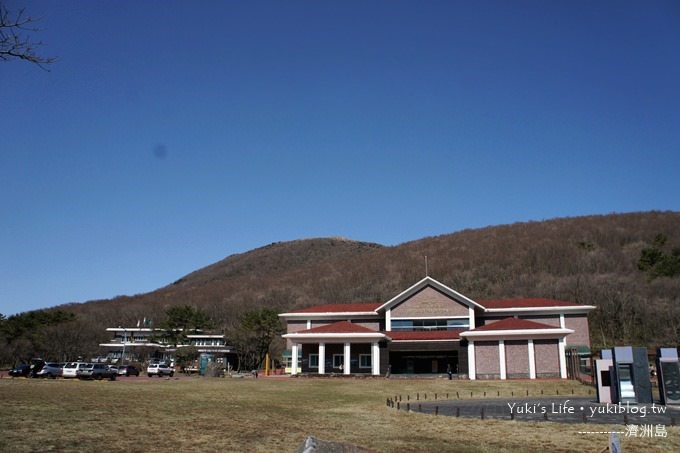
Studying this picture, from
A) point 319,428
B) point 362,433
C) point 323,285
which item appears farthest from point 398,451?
point 323,285

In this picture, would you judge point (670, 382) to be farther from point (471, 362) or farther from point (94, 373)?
point (94, 373)

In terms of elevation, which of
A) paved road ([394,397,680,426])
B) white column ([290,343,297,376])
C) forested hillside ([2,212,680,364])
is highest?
forested hillside ([2,212,680,364])

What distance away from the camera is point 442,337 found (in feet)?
178

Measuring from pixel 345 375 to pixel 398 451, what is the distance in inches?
1561

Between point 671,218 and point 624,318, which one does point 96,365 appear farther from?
point 671,218

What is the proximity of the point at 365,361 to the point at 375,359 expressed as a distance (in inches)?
85.3

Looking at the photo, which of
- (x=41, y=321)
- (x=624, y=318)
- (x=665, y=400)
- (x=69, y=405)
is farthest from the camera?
(x=41, y=321)

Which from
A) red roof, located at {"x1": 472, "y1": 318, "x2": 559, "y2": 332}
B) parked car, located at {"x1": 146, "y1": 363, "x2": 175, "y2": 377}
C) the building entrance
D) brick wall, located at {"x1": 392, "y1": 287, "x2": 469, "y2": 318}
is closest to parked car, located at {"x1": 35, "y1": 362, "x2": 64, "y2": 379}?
parked car, located at {"x1": 146, "y1": 363, "x2": 175, "y2": 377}

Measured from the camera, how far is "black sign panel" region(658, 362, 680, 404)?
26547 mm

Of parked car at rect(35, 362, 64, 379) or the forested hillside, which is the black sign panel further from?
the forested hillside

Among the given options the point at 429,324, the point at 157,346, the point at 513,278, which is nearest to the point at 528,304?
the point at 429,324

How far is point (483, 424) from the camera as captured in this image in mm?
20234

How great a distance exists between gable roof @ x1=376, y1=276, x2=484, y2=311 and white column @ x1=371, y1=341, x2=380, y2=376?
19.8 feet

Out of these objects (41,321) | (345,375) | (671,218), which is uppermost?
(671,218)
